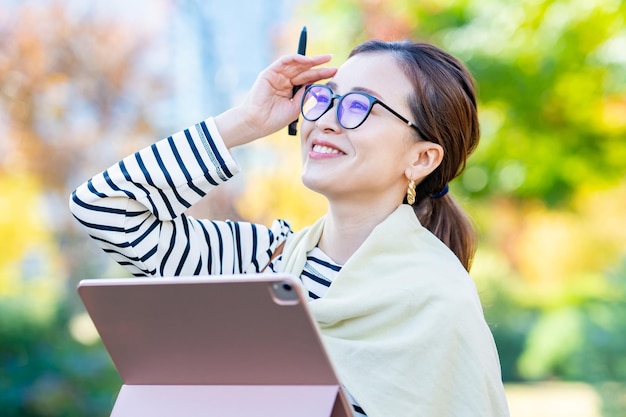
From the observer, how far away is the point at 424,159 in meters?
2.06

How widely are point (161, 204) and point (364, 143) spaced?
47 centimetres

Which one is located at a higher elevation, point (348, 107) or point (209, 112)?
point (209, 112)

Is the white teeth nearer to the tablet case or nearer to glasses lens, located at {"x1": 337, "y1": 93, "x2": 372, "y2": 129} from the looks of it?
glasses lens, located at {"x1": 337, "y1": 93, "x2": 372, "y2": 129}

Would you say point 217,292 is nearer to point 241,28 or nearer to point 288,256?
point 288,256

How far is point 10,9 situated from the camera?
26.2 ft

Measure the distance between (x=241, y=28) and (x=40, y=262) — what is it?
271cm

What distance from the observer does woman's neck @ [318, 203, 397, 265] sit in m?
2.02

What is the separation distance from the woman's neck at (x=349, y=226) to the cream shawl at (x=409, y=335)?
0.12 m

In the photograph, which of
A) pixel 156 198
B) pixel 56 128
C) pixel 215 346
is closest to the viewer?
pixel 215 346

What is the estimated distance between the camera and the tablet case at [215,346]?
1.37m

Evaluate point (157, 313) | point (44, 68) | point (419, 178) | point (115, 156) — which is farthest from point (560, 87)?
point (157, 313)

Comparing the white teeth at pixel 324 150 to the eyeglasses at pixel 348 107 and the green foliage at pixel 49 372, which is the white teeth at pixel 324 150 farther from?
the green foliage at pixel 49 372

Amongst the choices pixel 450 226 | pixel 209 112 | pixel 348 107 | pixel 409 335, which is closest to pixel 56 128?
pixel 209 112

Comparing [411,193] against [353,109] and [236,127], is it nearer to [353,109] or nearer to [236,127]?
[353,109]
